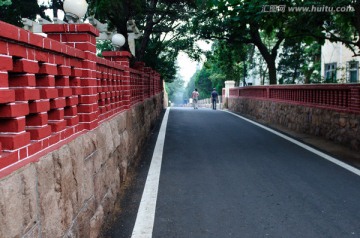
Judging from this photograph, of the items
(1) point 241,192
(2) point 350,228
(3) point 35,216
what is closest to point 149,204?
(1) point 241,192

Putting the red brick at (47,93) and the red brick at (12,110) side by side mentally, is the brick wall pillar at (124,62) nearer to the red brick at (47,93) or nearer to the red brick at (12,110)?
the red brick at (47,93)

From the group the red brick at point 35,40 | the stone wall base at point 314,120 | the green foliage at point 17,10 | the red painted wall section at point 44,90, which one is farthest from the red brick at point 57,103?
the green foliage at point 17,10

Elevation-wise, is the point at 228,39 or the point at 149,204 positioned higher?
the point at 228,39

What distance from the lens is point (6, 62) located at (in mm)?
2146

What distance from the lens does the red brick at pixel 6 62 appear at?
2096mm

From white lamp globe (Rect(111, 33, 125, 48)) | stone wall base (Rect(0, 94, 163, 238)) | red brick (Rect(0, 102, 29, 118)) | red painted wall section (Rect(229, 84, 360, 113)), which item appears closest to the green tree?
white lamp globe (Rect(111, 33, 125, 48))

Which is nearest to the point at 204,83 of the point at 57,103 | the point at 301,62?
the point at 301,62

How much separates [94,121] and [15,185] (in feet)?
6.85

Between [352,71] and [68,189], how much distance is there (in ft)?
75.2

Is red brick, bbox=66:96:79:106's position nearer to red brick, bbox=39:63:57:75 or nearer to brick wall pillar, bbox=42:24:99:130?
brick wall pillar, bbox=42:24:99:130

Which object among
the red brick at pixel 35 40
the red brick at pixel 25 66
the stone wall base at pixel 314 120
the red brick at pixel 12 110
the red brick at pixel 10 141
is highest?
the red brick at pixel 35 40

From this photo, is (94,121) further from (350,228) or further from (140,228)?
(350,228)

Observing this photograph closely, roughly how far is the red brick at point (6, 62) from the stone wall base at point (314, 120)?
7.87 metres

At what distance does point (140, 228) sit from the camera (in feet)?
14.0
